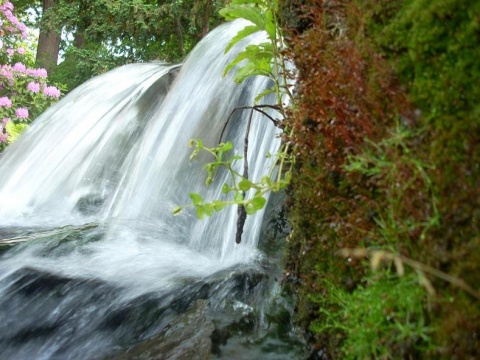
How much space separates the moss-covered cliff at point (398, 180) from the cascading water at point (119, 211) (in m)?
1.03

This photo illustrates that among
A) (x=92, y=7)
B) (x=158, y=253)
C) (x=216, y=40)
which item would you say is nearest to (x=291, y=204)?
(x=158, y=253)

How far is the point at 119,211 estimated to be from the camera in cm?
409

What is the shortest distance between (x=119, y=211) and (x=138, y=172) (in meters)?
0.36

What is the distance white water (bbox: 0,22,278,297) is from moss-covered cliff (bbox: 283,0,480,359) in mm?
1273

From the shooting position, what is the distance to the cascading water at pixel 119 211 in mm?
2387

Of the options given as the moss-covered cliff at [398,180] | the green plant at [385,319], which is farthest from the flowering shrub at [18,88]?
the green plant at [385,319]

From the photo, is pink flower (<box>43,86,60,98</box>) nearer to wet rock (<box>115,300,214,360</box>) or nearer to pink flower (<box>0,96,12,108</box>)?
pink flower (<box>0,96,12,108</box>)

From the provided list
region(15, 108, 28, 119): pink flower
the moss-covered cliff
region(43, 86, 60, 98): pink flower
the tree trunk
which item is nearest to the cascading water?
the moss-covered cliff

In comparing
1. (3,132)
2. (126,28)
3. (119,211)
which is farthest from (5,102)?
(119,211)

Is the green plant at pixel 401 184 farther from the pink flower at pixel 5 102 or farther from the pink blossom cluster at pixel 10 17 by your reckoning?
the pink blossom cluster at pixel 10 17

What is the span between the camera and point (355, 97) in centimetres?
145

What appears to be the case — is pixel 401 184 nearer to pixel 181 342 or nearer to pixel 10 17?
pixel 181 342

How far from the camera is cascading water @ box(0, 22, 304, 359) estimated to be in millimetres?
2387

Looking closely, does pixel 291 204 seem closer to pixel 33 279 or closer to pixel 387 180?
pixel 387 180
